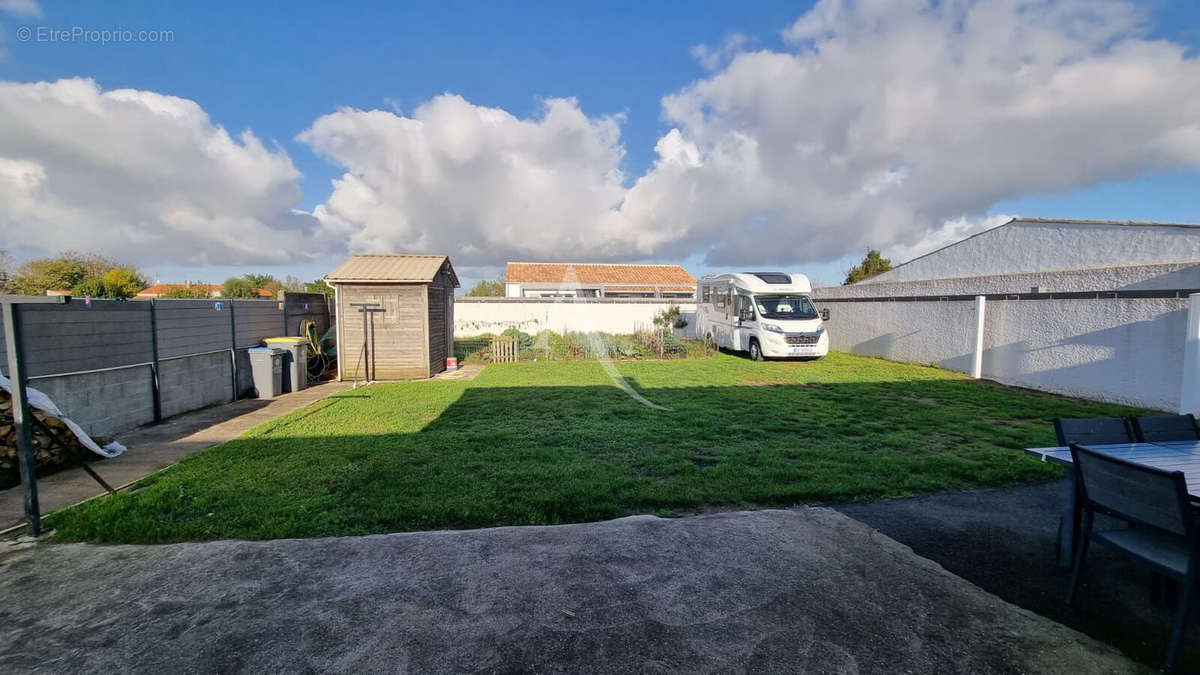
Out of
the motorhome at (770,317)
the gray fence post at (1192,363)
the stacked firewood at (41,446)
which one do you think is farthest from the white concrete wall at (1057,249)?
the stacked firewood at (41,446)

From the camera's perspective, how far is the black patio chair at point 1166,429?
3844mm

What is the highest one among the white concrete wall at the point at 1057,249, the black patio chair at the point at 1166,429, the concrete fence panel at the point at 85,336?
the white concrete wall at the point at 1057,249

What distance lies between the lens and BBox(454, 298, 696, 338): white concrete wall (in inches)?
885

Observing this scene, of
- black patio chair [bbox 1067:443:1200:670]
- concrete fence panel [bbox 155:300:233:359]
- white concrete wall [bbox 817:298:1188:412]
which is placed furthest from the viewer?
white concrete wall [bbox 817:298:1188:412]

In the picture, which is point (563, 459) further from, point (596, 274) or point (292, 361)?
point (596, 274)

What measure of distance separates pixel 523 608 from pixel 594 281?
38.2m

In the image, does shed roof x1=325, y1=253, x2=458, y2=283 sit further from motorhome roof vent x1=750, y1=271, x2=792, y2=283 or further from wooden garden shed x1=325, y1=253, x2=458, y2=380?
motorhome roof vent x1=750, y1=271, x2=792, y2=283

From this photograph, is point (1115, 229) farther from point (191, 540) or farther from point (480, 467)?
point (191, 540)

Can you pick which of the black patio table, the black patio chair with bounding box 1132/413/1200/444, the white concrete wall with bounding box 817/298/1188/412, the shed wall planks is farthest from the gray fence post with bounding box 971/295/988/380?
the shed wall planks

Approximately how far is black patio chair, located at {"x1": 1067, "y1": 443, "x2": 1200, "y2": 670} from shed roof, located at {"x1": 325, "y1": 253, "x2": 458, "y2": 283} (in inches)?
466

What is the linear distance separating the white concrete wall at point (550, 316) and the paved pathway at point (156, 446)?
12106mm

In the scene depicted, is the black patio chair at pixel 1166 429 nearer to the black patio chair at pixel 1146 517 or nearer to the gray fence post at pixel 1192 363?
the black patio chair at pixel 1146 517

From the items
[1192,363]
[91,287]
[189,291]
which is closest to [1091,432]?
[1192,363]

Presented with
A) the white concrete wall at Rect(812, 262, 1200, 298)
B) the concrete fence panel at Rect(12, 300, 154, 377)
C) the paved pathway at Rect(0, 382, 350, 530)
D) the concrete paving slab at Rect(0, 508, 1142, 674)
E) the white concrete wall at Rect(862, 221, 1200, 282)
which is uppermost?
the white concrete wall at Rect(862, 221, 1200, 282)
